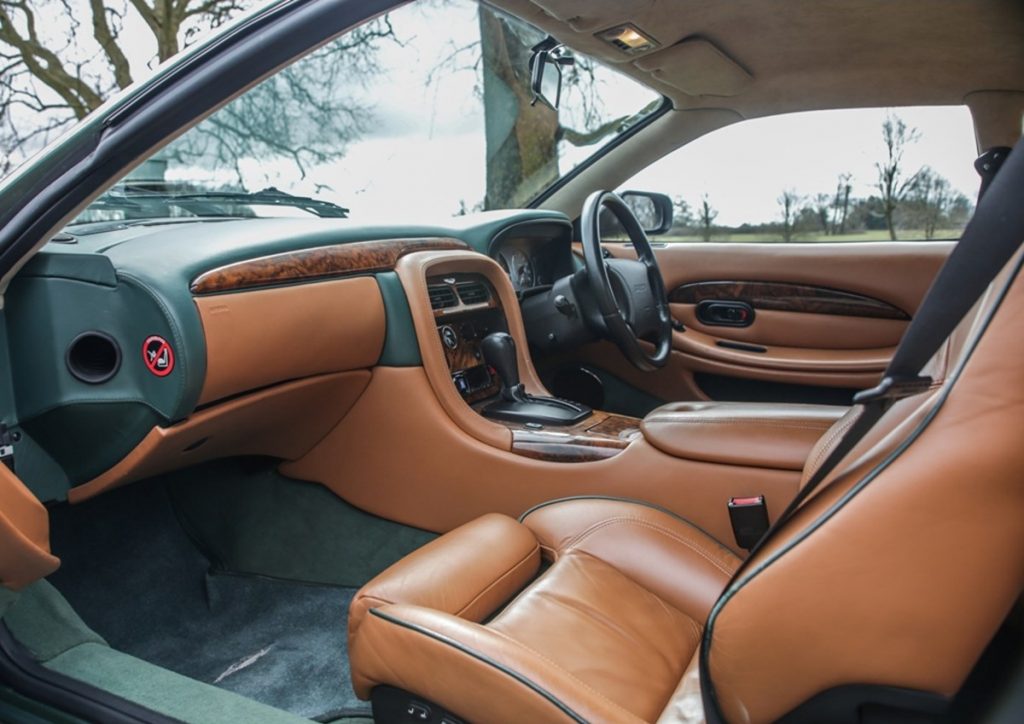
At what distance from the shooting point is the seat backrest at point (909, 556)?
29.1 inches

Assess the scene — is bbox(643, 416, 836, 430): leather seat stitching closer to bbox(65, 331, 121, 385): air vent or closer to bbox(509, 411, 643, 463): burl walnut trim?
bbox(509, 411, 643, 463): burl walnut trim

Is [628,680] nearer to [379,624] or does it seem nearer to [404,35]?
[379,624]

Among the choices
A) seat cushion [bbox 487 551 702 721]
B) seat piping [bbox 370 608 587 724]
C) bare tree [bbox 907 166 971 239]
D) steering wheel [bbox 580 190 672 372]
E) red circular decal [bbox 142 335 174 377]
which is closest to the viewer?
seat piping [bbox 370 608 587 724]

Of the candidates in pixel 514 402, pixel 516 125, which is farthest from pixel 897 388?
pixel 516 125

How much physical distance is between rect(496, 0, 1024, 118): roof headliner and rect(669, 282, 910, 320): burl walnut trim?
609 millimetres

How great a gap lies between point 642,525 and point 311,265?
89 cm

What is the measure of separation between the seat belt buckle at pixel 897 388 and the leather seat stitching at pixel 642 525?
76 centimetres

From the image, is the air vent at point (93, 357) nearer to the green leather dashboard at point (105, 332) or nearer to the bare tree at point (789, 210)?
the green leather dashboard at point (105, 332)

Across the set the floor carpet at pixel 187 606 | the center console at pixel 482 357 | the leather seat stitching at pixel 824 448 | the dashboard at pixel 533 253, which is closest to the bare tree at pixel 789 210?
the dashboard at pixel 533 253

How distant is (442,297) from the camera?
2.16 metres

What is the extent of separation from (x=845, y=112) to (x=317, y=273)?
5.96 ft

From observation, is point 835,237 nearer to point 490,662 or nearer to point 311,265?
point 311,265

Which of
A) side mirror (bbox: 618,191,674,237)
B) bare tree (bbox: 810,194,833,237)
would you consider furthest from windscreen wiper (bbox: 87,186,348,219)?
bare tree (bbox: 810,194,833,237)

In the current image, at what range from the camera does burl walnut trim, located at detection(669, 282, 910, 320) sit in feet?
8.91
